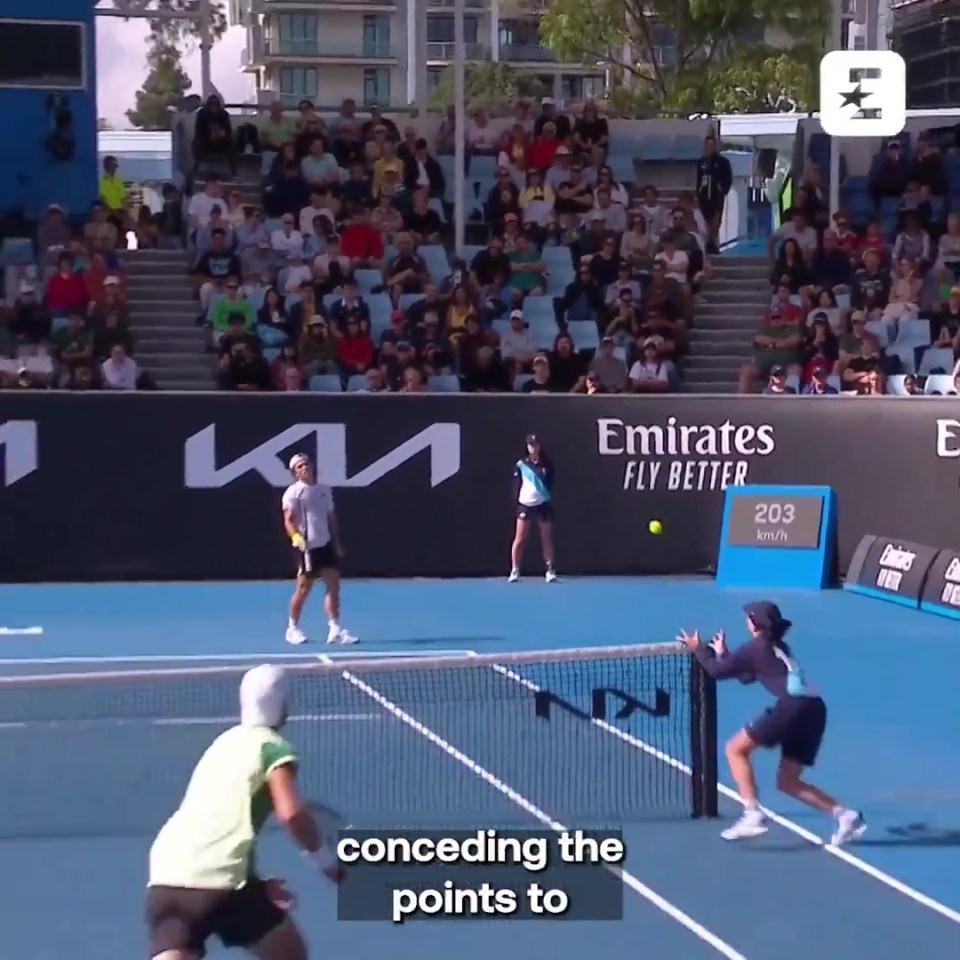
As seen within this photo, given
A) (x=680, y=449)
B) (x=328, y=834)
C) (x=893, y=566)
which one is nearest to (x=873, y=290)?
(x=680, y=449)

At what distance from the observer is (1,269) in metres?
23.8

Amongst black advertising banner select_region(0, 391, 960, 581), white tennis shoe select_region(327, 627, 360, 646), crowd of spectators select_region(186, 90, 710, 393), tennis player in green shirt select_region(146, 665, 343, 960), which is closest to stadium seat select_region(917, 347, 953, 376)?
black advertising banner select_region(0, 391, 960, 581)

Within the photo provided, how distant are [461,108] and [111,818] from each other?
1585 centimetres

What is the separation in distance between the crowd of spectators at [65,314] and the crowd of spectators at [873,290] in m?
7.22

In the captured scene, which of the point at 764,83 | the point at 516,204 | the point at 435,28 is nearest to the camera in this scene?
the point at 516,204

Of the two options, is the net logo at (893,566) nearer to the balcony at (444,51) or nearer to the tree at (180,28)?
the tree at (180,28)

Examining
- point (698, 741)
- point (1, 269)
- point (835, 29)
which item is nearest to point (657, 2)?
point (835, 29)

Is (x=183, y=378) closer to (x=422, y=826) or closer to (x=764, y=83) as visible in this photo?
(x=422, y=826)

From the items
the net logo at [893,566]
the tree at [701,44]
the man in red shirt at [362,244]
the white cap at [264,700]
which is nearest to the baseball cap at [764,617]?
the white cap at [264,700]

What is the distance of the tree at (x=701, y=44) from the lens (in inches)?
1897

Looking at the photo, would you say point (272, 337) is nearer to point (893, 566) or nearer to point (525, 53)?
point (893, 566)

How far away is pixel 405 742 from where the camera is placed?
1230cm

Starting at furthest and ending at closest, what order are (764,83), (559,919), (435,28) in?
(435,28) → (764,83) → (559,919)

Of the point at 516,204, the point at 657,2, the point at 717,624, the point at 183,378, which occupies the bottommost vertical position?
the point at 717,624
